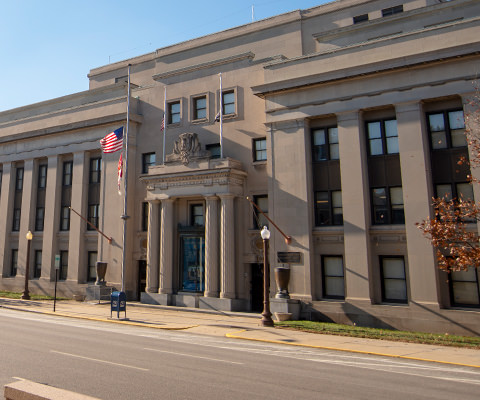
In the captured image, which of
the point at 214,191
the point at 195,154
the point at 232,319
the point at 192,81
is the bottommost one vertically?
the point at 232,319

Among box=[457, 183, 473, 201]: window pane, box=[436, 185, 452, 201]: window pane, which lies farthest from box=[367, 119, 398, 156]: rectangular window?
box=[457, 183, 473, 201]: window pane

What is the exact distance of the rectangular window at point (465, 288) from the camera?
67.2 feet

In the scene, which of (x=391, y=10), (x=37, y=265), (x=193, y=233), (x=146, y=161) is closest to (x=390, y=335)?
(x=193, y=233)

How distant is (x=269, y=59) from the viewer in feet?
94.8

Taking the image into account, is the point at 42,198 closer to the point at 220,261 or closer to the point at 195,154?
the point at 195,154

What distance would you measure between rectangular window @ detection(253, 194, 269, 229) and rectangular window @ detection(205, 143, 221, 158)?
4.50 metres

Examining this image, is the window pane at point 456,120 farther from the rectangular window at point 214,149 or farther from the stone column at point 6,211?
the stone column at point 6,211

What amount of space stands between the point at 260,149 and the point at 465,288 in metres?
15.0

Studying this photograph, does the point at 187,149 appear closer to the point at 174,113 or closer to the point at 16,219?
the point at 174,113

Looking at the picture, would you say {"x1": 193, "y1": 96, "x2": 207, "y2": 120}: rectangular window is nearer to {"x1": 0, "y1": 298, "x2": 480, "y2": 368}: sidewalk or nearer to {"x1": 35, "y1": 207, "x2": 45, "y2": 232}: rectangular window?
{"x1": 0, "y1": 298, "x2": 480, "y2": 368}: sidewalk

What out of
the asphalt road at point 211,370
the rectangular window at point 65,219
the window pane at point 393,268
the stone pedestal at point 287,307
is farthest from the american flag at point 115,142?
the window pane at point 393,268

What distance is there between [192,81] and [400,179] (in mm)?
17376

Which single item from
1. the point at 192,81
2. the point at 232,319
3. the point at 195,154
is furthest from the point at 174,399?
the point at 192,81

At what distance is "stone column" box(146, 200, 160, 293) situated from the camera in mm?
29953
